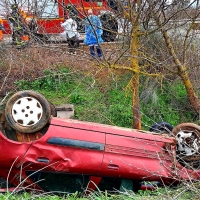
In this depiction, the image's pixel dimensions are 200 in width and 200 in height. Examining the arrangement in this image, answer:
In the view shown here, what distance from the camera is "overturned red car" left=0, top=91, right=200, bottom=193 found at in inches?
175

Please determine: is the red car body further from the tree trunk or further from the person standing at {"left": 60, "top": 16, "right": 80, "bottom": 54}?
the person standing at {"left": 60, "top": 16, "right": 80, "bottom": 54}

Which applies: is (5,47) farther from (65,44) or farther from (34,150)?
(34,150)

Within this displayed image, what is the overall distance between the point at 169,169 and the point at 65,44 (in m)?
7.32

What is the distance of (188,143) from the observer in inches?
206

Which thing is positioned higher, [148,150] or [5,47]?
[5,47]

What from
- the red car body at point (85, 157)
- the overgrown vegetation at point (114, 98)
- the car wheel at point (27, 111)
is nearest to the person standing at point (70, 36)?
the overgrown vegetation at point (114, 98)

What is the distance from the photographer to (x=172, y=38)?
9734 millimetres

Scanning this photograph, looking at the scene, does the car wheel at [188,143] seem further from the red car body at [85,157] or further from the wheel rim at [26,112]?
the wheel rim at [26,112]

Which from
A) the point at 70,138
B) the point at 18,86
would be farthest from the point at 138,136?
the point at 18,86

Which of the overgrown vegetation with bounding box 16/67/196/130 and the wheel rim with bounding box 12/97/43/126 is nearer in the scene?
the wheel rim with bounding box 12/97/43/126

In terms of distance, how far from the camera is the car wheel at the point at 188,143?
16.8ft

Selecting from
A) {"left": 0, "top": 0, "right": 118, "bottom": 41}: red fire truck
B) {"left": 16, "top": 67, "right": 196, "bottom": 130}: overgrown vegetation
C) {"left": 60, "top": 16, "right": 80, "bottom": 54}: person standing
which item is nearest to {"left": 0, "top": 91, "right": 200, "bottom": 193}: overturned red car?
{"left": 0, "top": 0, "right": 118, "bottom": 41}: red fire truck

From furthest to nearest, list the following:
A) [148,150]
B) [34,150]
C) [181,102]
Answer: [181,102] < [148,150] < [34,150]

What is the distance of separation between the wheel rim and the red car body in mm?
209
